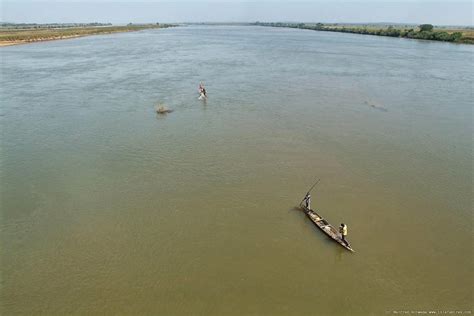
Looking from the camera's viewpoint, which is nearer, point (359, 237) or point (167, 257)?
point (167, 257)

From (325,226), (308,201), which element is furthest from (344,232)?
(308,201)

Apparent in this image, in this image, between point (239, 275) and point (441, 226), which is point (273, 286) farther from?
point (441, 226)

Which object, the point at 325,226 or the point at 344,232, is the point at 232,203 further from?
the point at 344,232

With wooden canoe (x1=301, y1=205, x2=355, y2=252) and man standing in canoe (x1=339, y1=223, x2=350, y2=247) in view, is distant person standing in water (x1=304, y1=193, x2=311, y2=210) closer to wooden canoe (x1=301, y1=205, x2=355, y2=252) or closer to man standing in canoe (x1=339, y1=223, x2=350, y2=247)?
wooden canoe (x1=301, y1=205, x2=355, y2=252)

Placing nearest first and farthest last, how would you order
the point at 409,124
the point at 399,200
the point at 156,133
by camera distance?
the point at 399,200, the point at 156,133, the point at 409,124

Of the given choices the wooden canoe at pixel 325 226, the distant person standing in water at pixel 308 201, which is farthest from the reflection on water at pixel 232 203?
the distant person standing in water at pixel 308 201

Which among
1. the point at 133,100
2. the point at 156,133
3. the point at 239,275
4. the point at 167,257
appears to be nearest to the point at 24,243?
the point at 167,257

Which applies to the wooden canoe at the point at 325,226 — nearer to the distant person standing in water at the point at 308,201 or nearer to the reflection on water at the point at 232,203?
the distant person standing in water at the point at 308,201
